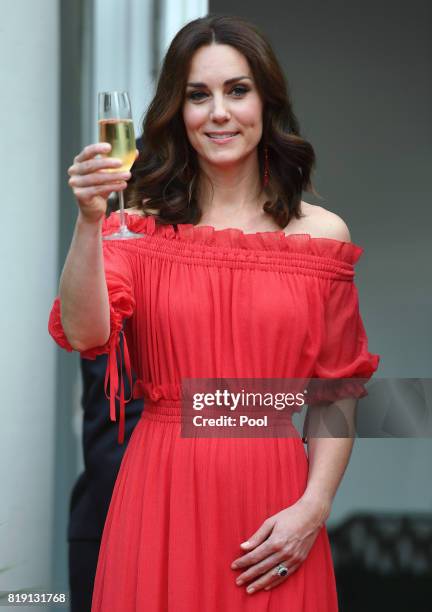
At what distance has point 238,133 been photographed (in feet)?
8.29

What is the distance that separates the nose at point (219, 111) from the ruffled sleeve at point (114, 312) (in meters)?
0.35

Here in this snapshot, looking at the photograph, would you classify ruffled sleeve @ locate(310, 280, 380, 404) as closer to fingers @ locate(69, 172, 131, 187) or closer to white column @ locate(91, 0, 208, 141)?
fingers @ locate(69, 172, 131, 187)

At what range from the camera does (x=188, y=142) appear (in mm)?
2674

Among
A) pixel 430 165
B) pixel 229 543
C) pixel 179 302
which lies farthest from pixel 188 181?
pixel 430 165

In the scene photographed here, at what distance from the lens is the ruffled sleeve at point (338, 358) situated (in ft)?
8.46

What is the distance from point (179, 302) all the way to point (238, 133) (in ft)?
1.31

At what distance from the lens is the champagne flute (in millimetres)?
1991

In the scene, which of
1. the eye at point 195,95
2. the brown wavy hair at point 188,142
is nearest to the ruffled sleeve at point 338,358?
the brown wavy hair at point 188,142

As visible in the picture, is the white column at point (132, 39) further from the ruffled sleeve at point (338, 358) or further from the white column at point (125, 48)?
the ruffled sleeve at point (338, 358)

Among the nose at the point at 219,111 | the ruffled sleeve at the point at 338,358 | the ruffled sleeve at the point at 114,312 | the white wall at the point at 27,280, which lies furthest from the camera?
the white wall at the point at 27,280

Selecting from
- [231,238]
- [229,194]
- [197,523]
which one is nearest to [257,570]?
[197,523]

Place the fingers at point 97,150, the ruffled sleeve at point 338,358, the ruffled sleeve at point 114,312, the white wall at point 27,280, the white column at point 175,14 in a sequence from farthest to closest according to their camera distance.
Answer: the white column at point 175,14
the white wall at point 27,280
the ruffled sleeve at point 338,358
the ruffled sleeve at point 114,312
the fingers at point 97,150

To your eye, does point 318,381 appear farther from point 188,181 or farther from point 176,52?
point 176,52

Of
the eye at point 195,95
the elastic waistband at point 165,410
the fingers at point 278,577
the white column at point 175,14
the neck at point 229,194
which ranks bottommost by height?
the fingers at point 278,577
